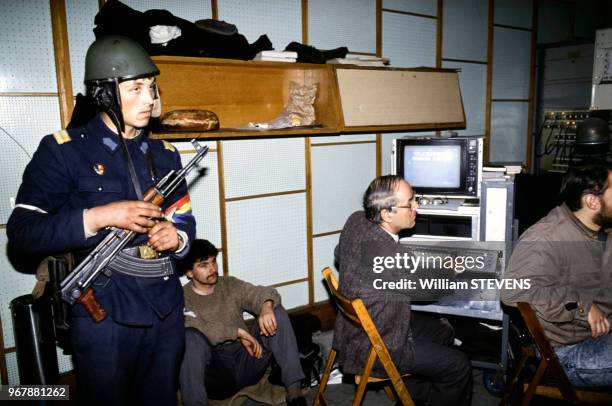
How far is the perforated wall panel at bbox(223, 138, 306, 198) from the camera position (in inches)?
129

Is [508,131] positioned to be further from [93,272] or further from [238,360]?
[93,272]

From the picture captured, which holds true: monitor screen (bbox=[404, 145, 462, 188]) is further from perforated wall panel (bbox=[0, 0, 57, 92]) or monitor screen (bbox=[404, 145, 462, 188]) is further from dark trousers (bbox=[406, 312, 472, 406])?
perforated wall panel (bbox=[0, 0, 57, 92])

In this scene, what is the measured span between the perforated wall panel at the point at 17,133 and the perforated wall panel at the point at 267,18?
128 centimetres

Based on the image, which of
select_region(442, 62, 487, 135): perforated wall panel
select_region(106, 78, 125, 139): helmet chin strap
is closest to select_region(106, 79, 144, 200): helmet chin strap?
select_region(106, 78, 125, 139): helmet chin strap

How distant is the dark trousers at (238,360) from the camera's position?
2.49 meters

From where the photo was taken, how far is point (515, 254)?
2.18 metres

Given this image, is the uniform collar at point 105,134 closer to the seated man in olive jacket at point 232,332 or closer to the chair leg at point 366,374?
the seated man in olive jacket at point 232,332

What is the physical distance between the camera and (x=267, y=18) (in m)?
3.32

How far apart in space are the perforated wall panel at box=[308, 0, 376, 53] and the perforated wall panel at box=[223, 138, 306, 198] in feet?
2.75

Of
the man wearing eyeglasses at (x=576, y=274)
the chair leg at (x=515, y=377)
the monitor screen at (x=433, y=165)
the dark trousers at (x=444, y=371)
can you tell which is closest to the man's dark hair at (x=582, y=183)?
the man wearing eyeglasses at (x=576, y=274)

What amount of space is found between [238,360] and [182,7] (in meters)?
2.23

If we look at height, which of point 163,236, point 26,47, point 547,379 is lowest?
point 547,379

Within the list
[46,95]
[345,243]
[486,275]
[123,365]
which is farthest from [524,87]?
[123,365]

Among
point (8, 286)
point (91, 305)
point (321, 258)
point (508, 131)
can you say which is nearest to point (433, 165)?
point (321, 258)
